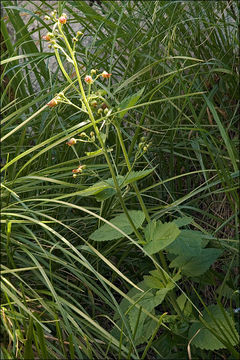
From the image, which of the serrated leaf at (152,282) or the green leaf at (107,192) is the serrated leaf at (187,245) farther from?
the green leaf at (107,192)

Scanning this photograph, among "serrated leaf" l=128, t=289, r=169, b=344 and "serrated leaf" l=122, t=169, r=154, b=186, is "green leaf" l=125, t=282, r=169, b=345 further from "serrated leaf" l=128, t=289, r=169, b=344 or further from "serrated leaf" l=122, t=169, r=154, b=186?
"serrated leaf" l=122, t=169, r=154, b=186

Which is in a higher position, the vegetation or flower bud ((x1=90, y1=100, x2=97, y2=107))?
flower bud ((x1=90, y1=100, x2=97, y2=107))

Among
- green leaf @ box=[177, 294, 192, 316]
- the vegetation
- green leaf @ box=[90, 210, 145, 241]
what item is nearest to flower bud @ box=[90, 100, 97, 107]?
the vegetation

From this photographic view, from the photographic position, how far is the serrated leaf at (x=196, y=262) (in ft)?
4.70

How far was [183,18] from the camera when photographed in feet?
6.63

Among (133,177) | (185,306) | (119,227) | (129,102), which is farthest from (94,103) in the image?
(185,306)

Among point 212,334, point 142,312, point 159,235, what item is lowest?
point 212,334

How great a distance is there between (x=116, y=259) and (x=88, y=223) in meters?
0.15

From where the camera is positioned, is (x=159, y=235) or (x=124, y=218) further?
(x=124, y=218)

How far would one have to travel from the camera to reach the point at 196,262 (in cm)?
145

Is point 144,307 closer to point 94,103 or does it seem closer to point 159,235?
point 159,235

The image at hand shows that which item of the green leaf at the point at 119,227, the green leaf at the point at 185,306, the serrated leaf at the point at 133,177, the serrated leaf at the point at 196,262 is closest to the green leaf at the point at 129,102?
the serrated leaf at the point at 133,177

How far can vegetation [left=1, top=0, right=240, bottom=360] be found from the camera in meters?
1.36

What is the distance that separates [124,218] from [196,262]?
0.67ft
